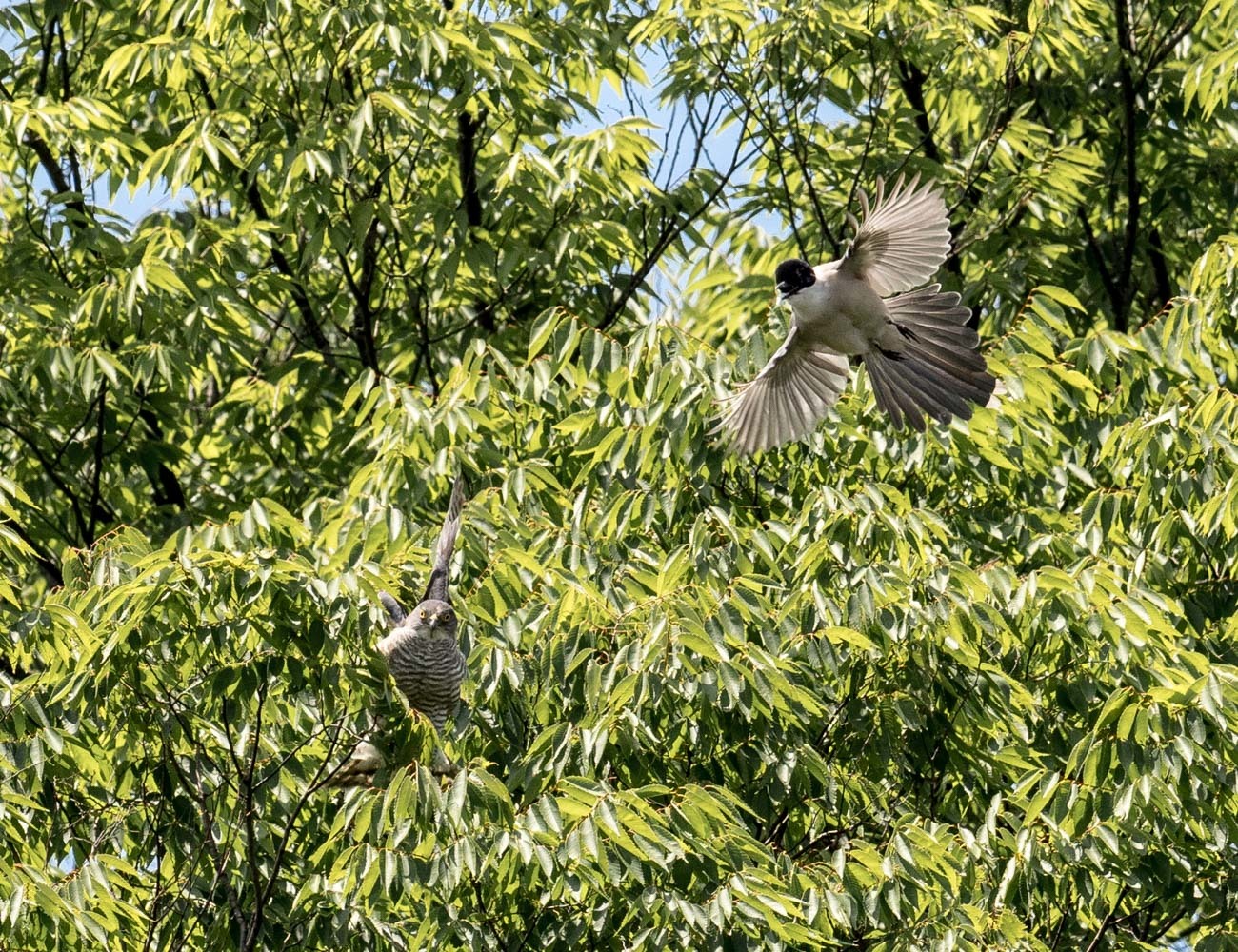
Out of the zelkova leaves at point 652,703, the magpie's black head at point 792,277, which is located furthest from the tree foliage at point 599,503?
the magpie's black head at point 792,277

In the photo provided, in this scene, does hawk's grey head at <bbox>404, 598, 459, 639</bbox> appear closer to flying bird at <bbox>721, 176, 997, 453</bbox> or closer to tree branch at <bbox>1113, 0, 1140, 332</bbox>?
flying bird at <bbox>721, 176, 997, 453</bbox>

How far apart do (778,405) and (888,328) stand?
1.43 feet

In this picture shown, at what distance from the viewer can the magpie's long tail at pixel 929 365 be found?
606cm

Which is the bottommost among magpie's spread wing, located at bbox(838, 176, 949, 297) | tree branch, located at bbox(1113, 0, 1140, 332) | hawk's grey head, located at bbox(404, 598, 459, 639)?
hawk's grey head, located at bbox(404, 598, 459, 639)

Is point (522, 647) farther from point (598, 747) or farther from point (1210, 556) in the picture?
point (1210, 556)

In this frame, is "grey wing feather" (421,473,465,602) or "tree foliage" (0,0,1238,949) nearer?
"tree foliage" (0,0,1238,949)

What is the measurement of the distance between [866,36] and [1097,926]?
4.06 m

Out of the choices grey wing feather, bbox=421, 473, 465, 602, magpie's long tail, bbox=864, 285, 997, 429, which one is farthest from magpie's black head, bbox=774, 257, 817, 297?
grey wing feather, bbox=421, 473, 465, 602

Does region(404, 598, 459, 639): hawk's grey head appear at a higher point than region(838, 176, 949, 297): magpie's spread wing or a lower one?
lower

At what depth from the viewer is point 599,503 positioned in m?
6.17

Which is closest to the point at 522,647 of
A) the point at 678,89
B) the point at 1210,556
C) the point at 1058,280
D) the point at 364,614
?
the point at 364,614

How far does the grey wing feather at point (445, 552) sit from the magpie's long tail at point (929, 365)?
4.71ft

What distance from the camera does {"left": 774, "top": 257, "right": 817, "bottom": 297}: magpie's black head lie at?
605cm

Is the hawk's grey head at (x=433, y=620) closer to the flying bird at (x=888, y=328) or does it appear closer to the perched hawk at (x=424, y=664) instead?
the perched hawk at (x=424, y=664)
